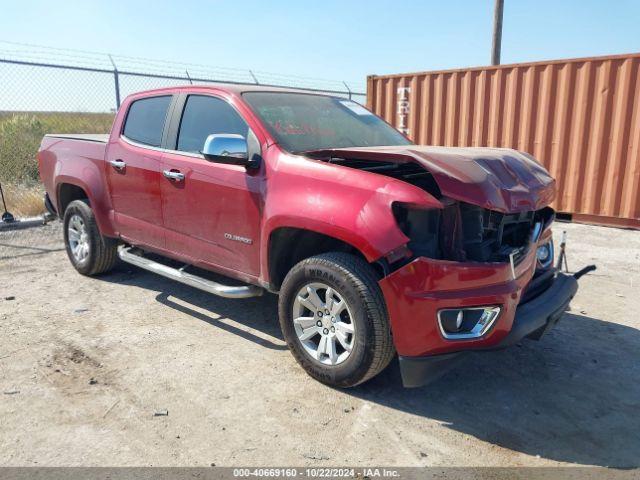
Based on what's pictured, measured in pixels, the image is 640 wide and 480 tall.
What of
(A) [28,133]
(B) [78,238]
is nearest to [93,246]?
(B) [78,238]

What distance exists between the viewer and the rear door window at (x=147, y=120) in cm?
443

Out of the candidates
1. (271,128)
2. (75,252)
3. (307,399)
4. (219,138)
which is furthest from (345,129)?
(75,252)

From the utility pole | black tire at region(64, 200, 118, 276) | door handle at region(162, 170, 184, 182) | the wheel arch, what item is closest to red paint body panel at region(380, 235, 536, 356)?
the wheel arch

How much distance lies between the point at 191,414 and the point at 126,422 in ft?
1.11

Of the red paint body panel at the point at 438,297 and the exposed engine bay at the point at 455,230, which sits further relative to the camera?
the exposed engine bay at the point at 455,230

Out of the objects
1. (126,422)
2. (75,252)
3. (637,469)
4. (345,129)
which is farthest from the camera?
(75,252)

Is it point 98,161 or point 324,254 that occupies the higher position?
point 98,161

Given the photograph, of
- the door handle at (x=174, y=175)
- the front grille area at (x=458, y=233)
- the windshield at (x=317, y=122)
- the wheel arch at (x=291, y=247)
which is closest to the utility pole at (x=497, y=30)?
the windshield at (x=317, y=122)

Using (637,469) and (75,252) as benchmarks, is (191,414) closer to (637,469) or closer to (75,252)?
(637,469)

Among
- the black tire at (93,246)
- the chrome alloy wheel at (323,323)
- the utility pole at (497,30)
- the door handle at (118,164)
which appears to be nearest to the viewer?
the chrome alloy wheel at (323,323)

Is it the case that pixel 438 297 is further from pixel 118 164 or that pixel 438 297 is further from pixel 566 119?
pixel 566 119

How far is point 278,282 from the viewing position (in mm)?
3578

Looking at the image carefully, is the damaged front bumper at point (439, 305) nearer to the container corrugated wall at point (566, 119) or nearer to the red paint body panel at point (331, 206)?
the red paint body panel at point (331, 206)

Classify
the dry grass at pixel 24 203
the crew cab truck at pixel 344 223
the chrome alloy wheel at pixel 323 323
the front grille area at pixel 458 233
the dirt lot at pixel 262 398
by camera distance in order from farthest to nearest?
the dry grass at pixel 24 203 < the chrome alloy wheel at pixel 323 323 < the front grille area at pixel 458 233 < the crew cab truck at pixel 344 223 < the dirt lot at pixel 262 398
